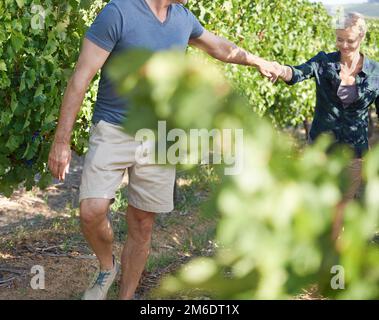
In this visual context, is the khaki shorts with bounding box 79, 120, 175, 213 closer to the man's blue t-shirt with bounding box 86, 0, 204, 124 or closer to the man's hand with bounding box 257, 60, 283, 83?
the man's blue t-shirt with bounding box 86, 0, 204, 124

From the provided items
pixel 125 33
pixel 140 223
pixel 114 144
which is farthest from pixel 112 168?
pixel 125 33

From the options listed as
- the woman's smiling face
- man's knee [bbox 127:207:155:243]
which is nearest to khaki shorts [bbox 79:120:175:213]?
man's knee [bbox 127:207:155:243]

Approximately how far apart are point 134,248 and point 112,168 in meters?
0.50

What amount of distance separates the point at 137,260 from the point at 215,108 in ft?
8.75

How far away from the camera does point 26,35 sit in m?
3.85

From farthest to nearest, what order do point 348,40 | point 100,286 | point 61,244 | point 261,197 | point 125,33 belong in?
1. point 61,244
2. point 348,40
3. point 100,286
4. point 125,33
5. point 261,197

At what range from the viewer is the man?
9.86ft

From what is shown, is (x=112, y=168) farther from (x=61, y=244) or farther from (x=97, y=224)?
(x=61, y=244)

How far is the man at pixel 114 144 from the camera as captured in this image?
301cm

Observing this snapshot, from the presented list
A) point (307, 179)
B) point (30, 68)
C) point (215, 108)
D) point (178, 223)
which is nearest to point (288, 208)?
point (307, 179)

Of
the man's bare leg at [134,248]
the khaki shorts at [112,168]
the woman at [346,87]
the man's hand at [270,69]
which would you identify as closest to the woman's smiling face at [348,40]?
the woman at [346,87]

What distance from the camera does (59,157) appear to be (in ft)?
10.2

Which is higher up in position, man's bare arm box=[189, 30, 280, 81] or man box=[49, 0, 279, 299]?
man's bare arm box=[189, 30, 280, 81]
